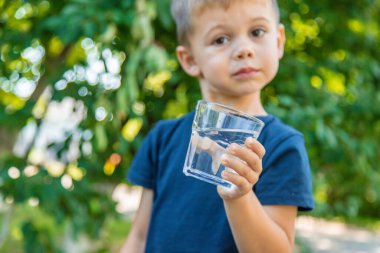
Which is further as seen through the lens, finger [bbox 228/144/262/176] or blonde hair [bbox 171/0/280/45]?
blonde hair [bbox 171/0/280/45]

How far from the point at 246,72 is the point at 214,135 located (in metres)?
0.33

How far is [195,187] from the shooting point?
163 centimetres

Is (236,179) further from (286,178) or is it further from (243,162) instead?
(286,178)

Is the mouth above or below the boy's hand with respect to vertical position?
above

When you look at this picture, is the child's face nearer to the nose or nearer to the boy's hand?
the nose

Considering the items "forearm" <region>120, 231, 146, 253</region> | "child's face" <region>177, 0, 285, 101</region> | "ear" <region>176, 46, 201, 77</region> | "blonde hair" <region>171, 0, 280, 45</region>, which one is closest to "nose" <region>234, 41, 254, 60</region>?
"child's face" <region>177, 0, 285, 101</region>

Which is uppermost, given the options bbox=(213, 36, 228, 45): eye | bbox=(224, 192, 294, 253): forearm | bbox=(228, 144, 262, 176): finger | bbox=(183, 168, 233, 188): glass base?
bbox=(213, 36, 228, 45): eye

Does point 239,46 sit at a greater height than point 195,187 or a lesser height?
greater

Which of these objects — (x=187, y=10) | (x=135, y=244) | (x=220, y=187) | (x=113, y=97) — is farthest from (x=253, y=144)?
(x=113, y=97)

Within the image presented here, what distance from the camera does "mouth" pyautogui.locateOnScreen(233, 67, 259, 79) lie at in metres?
1.55

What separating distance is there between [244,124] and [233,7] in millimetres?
444

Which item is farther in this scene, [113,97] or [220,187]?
[113,97]

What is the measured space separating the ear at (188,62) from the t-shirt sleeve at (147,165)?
212mm

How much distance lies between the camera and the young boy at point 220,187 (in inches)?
56.1
